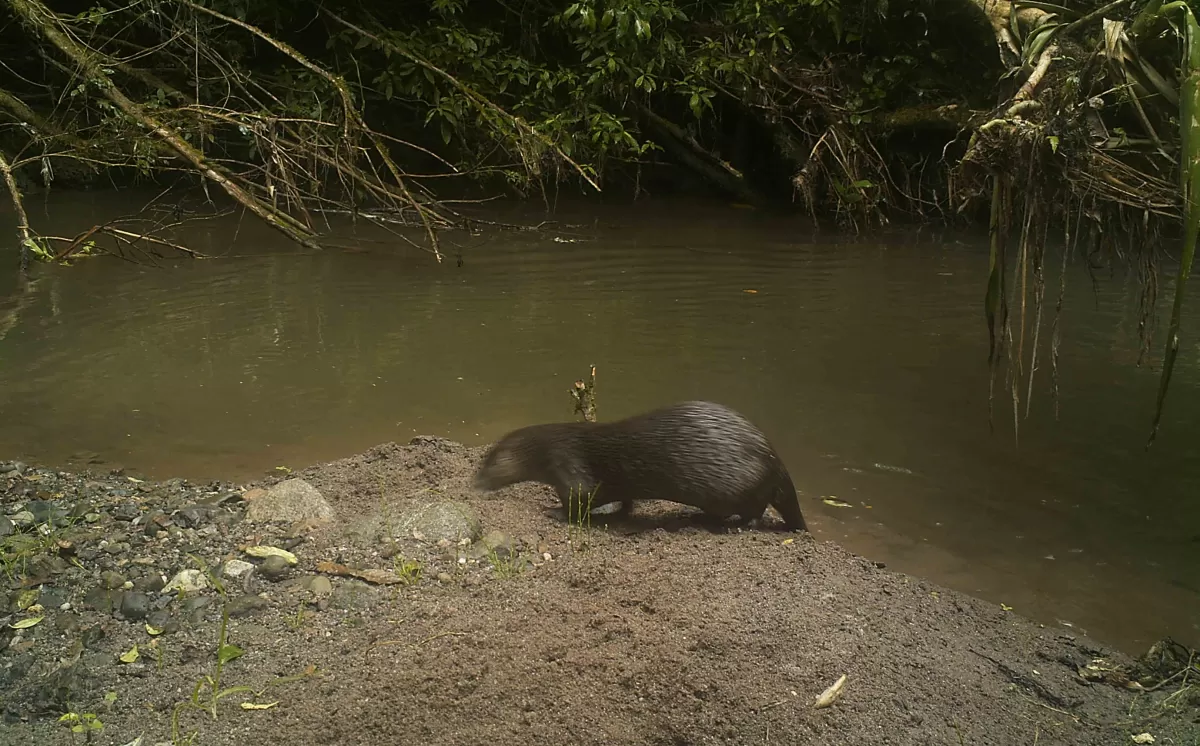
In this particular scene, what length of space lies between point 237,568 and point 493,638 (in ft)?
3.25

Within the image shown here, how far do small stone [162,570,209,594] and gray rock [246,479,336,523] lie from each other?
469 mm

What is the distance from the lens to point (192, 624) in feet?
8.92

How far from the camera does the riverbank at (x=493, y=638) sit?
2.29 meters

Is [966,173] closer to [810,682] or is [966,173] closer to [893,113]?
[810,682]

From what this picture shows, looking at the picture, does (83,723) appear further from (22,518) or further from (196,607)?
(22,518)

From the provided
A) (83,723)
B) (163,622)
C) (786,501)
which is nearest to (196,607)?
(163,622)

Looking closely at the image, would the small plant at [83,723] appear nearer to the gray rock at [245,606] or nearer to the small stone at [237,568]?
the gray rock at [245,606]

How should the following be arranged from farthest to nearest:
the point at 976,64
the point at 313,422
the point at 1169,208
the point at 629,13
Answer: the point at 976,64, the point at 629,13, the point at 313,422, the point at 1169,208

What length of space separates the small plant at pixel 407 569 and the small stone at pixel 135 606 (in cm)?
73

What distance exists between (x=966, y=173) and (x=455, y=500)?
86.0 inches

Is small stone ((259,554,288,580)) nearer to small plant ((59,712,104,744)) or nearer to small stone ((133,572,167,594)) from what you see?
small stone ((133,572,167,594))

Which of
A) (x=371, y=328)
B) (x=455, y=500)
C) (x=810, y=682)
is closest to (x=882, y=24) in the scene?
(x=371, y=328)

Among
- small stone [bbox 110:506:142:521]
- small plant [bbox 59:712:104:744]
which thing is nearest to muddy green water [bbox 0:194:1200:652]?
small stone [bbox 110:506:142:521]

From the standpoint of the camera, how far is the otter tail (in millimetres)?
3686
